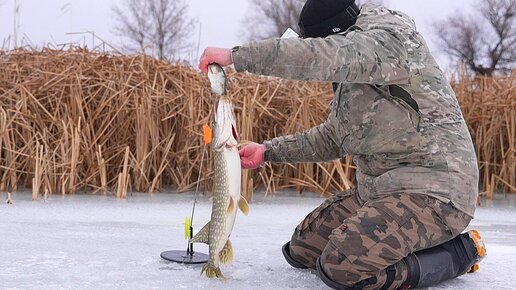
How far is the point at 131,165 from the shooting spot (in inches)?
177

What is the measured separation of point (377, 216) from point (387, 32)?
53 cm

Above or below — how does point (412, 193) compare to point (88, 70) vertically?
below

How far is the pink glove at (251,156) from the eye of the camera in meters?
2.46

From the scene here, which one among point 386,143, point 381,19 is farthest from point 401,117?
point 381,19

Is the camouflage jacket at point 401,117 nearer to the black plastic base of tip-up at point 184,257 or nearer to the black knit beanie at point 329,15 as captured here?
the black knit beanie at point 329,15

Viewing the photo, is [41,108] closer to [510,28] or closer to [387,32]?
[387,32]

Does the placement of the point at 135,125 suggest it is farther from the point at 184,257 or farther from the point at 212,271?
the point at 212,271

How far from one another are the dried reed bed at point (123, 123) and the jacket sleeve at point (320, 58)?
242 centimetres

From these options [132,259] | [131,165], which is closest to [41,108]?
[131,165]

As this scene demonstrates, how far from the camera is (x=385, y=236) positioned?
6.50ft

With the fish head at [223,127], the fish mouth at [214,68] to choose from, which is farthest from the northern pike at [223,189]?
the fish mouth at [214,68]

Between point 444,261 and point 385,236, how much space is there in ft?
0.77

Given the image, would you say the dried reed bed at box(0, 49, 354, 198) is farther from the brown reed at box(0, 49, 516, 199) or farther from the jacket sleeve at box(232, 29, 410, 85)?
the jacket sleeve at box(232, 29, 410, 85)

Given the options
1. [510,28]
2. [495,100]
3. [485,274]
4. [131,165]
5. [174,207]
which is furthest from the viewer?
[510,28]
